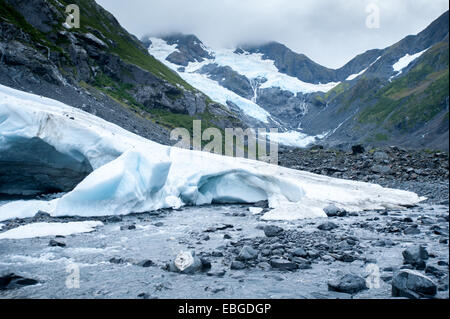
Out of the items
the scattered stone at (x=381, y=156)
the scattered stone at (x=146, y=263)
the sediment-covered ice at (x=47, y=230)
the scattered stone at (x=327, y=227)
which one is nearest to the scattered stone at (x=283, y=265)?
the scattered stone at (x=146, y=263)

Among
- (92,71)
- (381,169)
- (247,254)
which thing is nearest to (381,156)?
(381,169)

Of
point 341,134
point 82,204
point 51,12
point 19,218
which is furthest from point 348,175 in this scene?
point 341,134

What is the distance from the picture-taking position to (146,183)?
33.9 ft

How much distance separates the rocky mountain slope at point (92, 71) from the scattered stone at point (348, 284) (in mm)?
28115

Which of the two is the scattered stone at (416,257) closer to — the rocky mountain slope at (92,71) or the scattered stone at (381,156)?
the scattered stone at (381,156)

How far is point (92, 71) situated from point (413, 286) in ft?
162

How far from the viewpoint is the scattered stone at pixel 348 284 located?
381 centimetres

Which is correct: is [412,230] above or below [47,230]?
above

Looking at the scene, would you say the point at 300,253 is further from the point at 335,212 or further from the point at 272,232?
the point at 335,212

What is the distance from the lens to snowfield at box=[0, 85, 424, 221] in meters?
9.15

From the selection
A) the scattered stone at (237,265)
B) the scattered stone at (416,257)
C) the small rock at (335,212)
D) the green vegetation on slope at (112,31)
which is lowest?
the scattered stone at (237,265)

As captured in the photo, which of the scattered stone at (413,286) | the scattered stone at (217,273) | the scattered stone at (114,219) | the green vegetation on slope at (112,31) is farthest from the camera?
the green vegetation on slope at (112,31)

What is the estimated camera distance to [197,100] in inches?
2489
